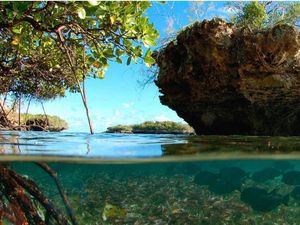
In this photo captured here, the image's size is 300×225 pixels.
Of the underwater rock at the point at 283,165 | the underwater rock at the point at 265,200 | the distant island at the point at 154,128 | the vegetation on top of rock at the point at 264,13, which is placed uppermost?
the vegetation on top of rock at the point at 264,13

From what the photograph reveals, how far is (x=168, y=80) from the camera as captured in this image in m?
8.95

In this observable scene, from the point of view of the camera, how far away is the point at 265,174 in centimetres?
871

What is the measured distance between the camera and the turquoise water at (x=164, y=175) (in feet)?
19.6

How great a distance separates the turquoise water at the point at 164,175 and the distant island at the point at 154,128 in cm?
592

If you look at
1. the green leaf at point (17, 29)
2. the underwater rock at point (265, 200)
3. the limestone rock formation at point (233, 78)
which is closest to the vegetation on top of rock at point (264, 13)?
the limestone rock formation at point (233, 78)

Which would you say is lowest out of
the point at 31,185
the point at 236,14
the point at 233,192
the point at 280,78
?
the point at 233,192

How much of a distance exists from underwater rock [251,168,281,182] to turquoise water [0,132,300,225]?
0.02m

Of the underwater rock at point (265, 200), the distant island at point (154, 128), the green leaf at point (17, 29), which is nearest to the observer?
the green leaf at point (17, 29)

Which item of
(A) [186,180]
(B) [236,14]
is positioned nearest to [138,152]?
(A) [186,180]

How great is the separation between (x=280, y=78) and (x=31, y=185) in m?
5.50

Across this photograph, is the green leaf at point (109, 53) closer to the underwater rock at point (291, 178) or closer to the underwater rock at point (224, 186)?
the underwater rock at point (224, 186)

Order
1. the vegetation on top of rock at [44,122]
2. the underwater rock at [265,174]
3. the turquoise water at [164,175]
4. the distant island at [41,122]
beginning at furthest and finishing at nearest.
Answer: the vegetation on top of rock at [44,122], the distant island at [41,122], the underwater rock at [265,174], the turquoise water at [164,175]

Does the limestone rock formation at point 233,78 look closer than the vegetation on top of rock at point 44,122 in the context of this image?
Yes

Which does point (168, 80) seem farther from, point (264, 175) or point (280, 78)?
point (264, 175)
